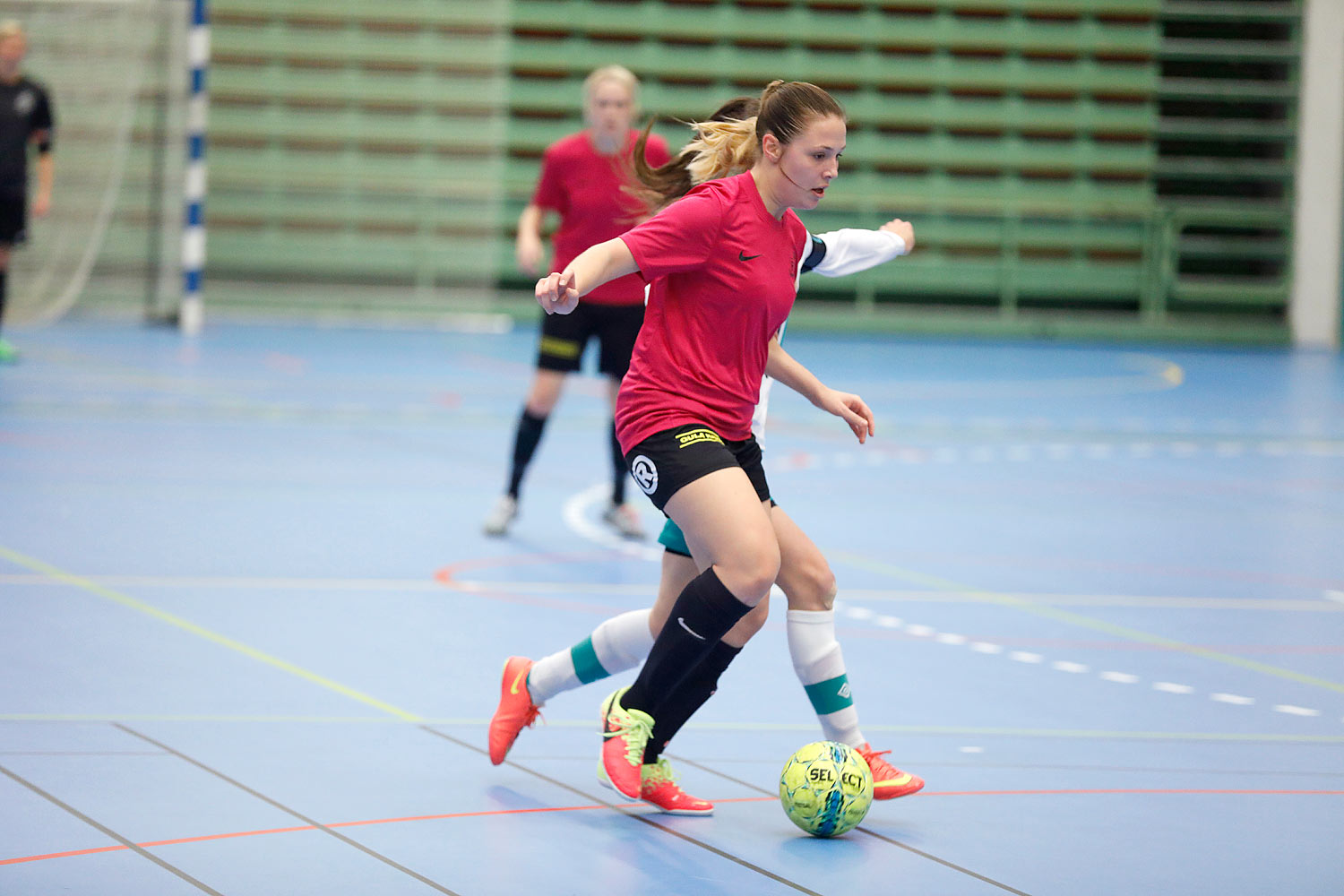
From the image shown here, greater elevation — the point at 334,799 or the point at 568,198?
the point at 568,198

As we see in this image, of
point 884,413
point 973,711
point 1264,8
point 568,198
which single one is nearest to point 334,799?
point 973,711

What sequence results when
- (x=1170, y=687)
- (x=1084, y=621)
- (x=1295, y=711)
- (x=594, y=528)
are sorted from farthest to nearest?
(x=594, y=528) < (x=1084, y=621) < (x=1170, y=687) < (x=1295, y=711)

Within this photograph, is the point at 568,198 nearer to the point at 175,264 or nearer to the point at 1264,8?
the point at 175,264

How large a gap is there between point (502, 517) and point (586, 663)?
9.84 ft

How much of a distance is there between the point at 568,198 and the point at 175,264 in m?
9.60

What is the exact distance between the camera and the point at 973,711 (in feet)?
14.1

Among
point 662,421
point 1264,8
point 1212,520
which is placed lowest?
point 1212,520

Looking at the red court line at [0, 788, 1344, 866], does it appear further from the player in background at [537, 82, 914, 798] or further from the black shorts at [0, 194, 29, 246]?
the black shorts at [0, 194, 29, 246]

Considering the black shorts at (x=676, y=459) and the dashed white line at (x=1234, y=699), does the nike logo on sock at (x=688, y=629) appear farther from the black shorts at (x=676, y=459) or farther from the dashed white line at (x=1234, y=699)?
the dashed white line at (x=1234, y=699)

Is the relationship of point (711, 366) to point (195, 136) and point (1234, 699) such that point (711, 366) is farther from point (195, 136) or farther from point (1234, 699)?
point (195, 136)

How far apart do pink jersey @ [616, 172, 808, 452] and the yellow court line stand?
110 cm

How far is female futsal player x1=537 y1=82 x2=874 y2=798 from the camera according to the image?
332cm

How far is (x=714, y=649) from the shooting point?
352cm

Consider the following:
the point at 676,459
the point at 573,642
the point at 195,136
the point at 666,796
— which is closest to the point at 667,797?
the point at 666,796
